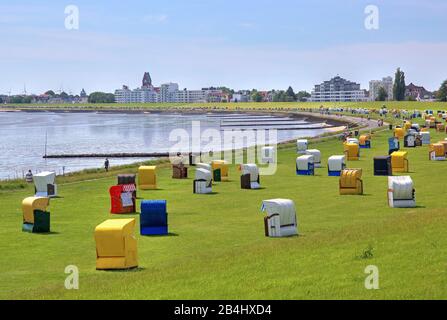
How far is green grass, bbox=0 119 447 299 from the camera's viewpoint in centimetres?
1728

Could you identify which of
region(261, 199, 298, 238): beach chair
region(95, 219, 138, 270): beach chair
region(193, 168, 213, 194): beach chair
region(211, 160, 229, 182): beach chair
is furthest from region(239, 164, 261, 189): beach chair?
region(95, 219, 138, 270): beach chair

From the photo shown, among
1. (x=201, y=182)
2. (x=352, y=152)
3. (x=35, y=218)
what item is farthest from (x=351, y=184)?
(x=352, y=152)

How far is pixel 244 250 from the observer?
80.1 ft

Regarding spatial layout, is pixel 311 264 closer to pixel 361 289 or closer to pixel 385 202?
pixel 361 289

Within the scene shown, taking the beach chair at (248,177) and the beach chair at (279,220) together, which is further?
the beach chair at (248,177)

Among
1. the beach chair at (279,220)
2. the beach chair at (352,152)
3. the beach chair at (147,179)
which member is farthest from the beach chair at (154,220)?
the beach chair at (352,152)

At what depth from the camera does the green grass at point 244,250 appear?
17.3 m

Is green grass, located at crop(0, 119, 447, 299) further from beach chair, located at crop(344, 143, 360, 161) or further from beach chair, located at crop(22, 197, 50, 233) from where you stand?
beach chair, located at crop(344, 143, 360, 161)

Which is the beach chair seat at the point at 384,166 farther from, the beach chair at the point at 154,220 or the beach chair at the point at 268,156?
the beach chair at the point at 154,220

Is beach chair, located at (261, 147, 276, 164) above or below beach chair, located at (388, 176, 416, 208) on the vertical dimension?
below
